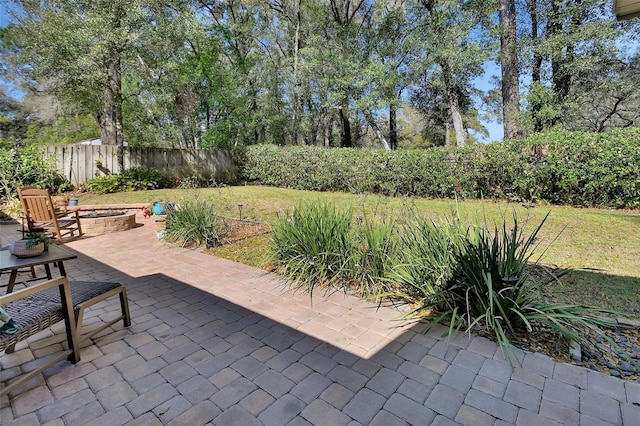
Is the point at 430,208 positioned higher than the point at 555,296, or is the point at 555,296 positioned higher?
the point at 430,208

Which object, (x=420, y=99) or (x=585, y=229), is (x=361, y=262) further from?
(x=420, y=99)

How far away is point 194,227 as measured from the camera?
477 centimetres

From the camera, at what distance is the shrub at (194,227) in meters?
4.76

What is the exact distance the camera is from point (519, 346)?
7.11 feet

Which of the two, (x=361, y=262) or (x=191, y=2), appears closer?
(x=361, y=262)

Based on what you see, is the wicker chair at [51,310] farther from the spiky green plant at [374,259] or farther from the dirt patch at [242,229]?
the dirt patch at [242,229]

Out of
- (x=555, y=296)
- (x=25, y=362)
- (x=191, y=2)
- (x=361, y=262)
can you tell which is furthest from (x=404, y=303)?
(x=191, y=2)

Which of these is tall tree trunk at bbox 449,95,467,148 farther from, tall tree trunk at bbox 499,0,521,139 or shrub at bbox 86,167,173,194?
shrub at bbox 86,167,173,194

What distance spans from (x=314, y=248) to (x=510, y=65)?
1033 centimetres

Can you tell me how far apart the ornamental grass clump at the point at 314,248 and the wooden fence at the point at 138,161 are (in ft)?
27.8

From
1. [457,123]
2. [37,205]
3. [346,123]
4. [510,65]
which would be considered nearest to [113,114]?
[37,205]

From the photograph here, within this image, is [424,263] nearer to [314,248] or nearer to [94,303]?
[314,248]

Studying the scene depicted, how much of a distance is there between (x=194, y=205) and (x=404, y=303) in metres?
3.78

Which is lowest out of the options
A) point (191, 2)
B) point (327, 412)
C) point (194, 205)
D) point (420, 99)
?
point (327, 412)
